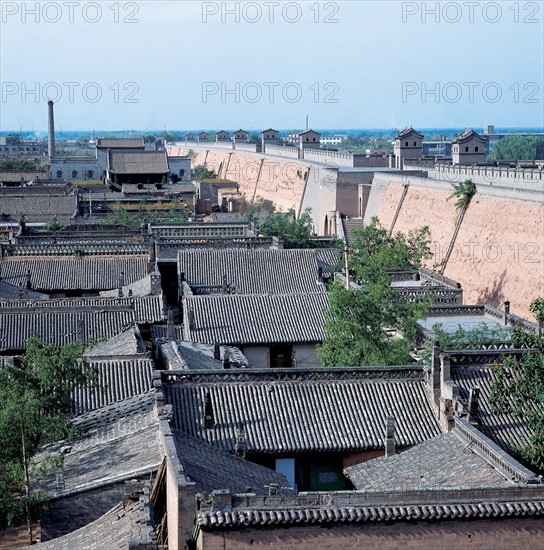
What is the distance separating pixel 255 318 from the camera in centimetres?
2356

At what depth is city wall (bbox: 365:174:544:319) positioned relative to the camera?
31.1m

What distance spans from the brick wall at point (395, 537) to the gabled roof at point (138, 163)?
5315 cm

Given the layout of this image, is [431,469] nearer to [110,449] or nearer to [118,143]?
[110,449]

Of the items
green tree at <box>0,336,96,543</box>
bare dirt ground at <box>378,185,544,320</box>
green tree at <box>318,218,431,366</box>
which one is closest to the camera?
green tree at <box>0,336,96,543</box>

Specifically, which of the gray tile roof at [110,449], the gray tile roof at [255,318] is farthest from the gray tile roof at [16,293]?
the gray tile roof at [110,449]

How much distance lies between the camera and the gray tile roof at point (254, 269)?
27906 millimetres

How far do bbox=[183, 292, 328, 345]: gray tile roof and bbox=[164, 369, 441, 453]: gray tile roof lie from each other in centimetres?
716

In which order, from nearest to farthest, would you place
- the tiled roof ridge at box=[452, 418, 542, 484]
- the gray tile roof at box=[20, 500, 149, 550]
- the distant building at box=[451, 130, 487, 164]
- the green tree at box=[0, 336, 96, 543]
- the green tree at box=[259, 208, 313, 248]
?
the gray tile roof at box=[20, 500, 149, 550], the tiled roof ridge at box=[452, 418, 542, 484], the green tree at box=[0, 336, 96, 543], the green tree at box=[259, 208, 313, 248], the distant building at box=[451, 130, 487, 164]

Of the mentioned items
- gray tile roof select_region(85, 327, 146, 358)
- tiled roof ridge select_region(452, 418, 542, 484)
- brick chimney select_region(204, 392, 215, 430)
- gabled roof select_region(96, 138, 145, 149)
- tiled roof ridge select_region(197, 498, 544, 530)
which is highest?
gabled roof select_region(96, 138, 145, 149)

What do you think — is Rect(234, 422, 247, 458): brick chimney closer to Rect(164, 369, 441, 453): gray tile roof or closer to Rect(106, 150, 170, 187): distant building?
Rect(164, 369, 441, 453): gray tile roof

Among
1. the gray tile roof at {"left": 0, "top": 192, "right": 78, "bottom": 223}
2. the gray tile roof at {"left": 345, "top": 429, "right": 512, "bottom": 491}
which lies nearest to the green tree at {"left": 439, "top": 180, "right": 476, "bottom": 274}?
the gray tile roof at {"left": 0, "top": 192, "right": 78, "bottom": 223}

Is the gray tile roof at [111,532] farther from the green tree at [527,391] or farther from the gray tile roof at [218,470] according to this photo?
the green tree at [527,391]

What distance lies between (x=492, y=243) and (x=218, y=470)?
78.2ft

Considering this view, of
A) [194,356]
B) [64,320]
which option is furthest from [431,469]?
[64,320]
